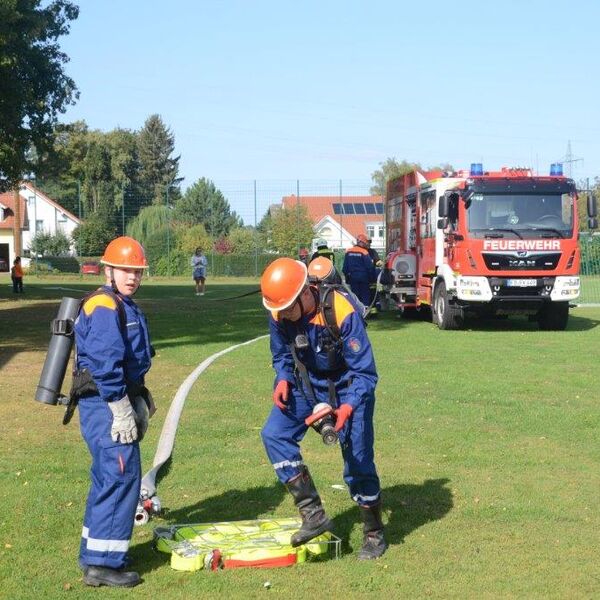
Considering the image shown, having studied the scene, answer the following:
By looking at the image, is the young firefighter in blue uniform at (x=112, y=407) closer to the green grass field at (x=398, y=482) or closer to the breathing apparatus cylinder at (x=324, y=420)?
the green grass field at (x=398, y=482)

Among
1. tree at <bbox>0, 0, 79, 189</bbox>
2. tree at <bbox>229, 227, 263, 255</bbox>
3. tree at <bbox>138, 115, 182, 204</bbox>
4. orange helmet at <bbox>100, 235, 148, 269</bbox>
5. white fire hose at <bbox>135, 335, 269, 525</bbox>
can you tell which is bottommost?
white fire hose at <bbox>135, 335, 269, 525</bbox>

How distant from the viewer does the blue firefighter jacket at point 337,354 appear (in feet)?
20.1

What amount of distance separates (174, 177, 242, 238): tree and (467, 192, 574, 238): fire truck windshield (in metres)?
41.7

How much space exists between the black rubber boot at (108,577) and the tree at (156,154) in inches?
4531

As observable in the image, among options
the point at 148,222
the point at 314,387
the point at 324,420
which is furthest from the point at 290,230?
the point at 324,420

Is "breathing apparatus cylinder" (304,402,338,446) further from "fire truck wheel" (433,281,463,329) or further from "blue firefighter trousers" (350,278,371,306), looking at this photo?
"fire truck wheel" (433,281,463,329)

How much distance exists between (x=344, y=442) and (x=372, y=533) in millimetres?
582

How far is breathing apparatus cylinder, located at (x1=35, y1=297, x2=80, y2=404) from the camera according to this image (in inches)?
239

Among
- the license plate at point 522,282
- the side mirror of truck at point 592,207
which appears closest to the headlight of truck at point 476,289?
the license plate at point 522,282

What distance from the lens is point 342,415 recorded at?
19.8ft

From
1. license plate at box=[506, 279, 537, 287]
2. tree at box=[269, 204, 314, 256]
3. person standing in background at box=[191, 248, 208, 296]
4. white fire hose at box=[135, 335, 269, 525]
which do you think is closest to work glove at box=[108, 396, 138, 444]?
white fire hose at box=[135, 335, 269, 525]

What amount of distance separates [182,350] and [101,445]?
1243 centimetres

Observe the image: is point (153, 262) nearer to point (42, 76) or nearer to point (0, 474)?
point (42, 76)

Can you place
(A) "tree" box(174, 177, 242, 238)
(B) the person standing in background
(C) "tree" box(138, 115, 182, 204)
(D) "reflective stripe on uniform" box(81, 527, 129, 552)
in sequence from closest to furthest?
(D) "reflective stripe on uniform" box(81, 527, 129, 552) → (B) the person standing in background → (A) "tree" box(174, 177, 242, 238) → (C) "tree" box(138, 115, 182, 204)
